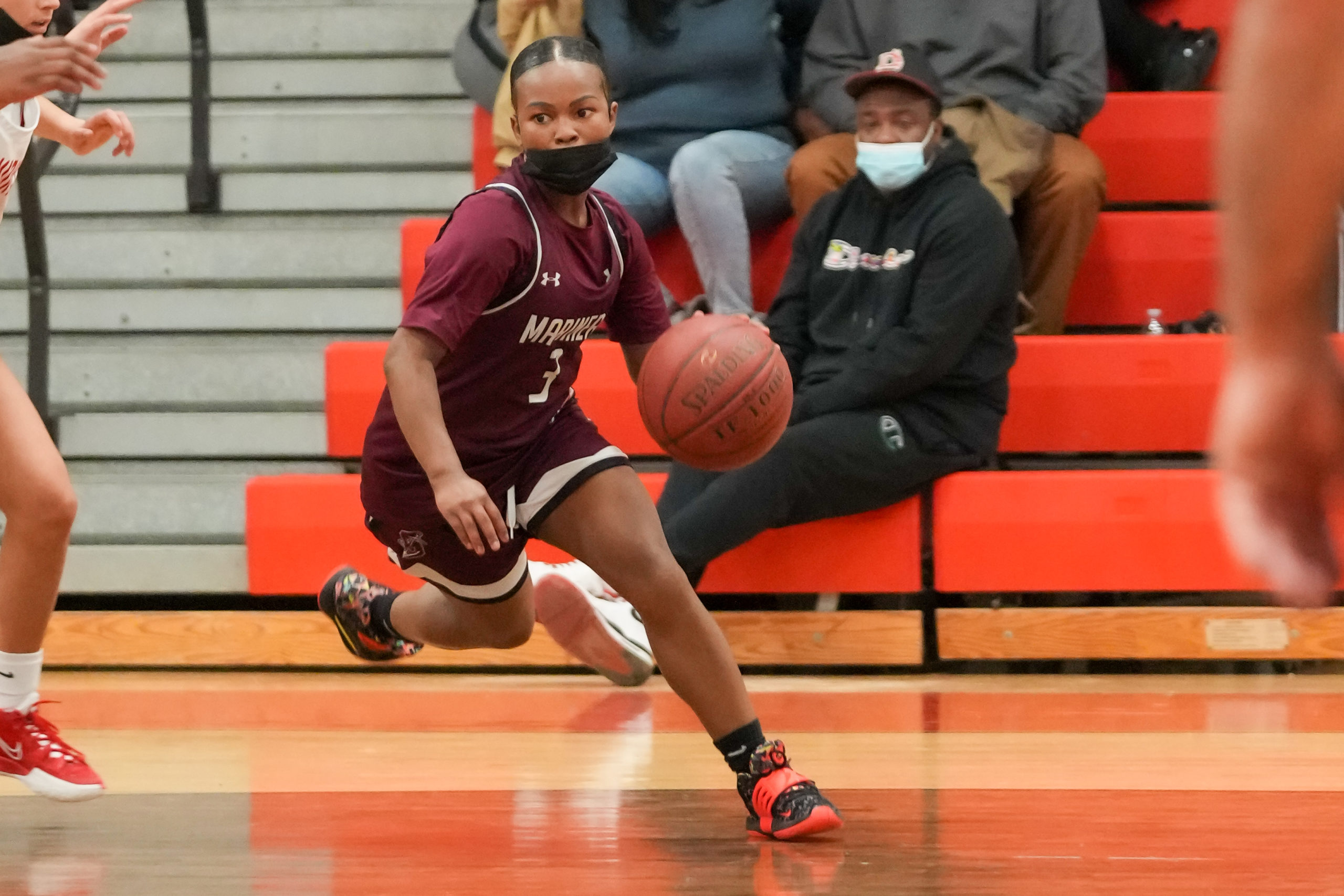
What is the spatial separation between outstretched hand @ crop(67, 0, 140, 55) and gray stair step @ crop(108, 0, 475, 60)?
329 centimetres

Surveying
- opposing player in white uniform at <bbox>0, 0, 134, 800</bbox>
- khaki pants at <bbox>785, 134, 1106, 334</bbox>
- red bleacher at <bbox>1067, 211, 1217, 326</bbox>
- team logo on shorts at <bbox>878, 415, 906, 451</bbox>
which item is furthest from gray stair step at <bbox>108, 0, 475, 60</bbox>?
opposing player in white uniform at <bbox>0, 0, 134, 800</bbox>

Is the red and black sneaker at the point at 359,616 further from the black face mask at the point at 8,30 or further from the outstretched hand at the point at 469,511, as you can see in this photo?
the black face mask at the point at 8,30

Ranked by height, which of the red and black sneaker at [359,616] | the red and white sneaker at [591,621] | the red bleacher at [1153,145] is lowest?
the red and white sneaker at [591,621]

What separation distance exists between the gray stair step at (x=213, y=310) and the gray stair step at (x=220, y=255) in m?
0.07

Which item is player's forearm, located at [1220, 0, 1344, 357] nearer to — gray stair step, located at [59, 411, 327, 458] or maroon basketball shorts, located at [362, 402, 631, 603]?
maroon basketball shorts, located at [362, 402, 631, 603]

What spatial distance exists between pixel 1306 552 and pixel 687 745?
8.63 feet

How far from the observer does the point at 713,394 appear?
8.61 ft

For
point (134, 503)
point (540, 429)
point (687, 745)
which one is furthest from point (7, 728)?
point (134, 503)

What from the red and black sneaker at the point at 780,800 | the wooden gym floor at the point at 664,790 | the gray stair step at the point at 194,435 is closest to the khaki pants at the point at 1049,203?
the wooden gym floor at the point at 664,790

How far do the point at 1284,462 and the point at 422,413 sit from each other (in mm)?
1886

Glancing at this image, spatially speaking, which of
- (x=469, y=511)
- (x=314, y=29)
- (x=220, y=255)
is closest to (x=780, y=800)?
(x=469, y=511)

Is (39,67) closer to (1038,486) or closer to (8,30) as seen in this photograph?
(8,30)

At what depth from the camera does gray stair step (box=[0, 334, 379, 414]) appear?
499 centimetres

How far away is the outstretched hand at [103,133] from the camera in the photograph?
107 inches
